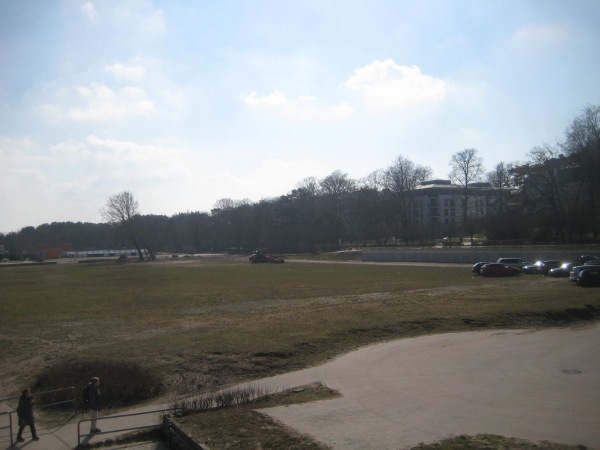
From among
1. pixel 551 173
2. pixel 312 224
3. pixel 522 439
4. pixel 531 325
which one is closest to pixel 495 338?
pixel 531 325

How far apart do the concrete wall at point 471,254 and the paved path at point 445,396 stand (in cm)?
3936

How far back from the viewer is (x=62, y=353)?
902 inches

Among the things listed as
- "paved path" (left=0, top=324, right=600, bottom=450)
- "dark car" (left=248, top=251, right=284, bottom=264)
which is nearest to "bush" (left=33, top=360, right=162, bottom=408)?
Result: "paved path" (left=0, top=324, right=600, bottom=450)

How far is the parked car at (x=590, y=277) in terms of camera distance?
40.8 m

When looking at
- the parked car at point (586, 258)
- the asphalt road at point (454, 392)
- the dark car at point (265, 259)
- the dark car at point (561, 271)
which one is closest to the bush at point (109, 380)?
the asphalt road at point (454, 392)

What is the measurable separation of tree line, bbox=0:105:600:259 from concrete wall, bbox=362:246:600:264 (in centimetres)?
1177

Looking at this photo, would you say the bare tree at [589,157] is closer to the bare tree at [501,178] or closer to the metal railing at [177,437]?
the bare tree at [501,178]

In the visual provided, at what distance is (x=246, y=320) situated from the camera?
98.0 ft

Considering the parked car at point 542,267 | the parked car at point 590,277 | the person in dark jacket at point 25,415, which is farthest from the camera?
the parked car at point 542,267

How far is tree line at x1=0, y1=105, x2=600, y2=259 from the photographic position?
244 ft

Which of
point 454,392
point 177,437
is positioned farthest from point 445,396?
point 177,437

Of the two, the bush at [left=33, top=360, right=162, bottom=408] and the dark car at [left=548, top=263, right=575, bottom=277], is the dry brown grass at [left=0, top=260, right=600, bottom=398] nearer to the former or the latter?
the bush at [left=33, top=360, right=162, bottom=408]

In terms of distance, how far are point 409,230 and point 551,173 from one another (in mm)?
36982

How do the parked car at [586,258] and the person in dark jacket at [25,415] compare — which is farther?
the parked car at [586,258]
